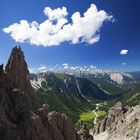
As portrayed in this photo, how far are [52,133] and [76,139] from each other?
66.0ft

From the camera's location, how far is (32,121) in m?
69.2

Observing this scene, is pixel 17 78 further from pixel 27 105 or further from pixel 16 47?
pixel 27 105

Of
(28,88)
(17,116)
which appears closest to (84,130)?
(28,88)

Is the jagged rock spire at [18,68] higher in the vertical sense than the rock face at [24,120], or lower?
higher

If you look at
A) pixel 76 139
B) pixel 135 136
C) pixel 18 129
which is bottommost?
pixel 135 136

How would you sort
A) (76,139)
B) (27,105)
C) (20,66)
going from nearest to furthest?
1. (27,105)
2. (76,139)
3. (20,66)

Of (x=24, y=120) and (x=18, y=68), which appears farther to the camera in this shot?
(x=18, y=68)

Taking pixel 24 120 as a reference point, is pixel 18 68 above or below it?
above

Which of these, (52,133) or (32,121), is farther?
(52,133)

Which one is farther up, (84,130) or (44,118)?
(44,118)

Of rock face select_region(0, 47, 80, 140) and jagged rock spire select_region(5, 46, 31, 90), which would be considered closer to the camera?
rock face select_region(0, 47, 80, 140)

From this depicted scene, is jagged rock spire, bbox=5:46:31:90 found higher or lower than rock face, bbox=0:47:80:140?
higher

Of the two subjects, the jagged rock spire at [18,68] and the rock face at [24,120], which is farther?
the jagged rock spire at [18,68]

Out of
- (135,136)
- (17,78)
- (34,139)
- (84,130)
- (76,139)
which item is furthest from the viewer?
(135,136)
